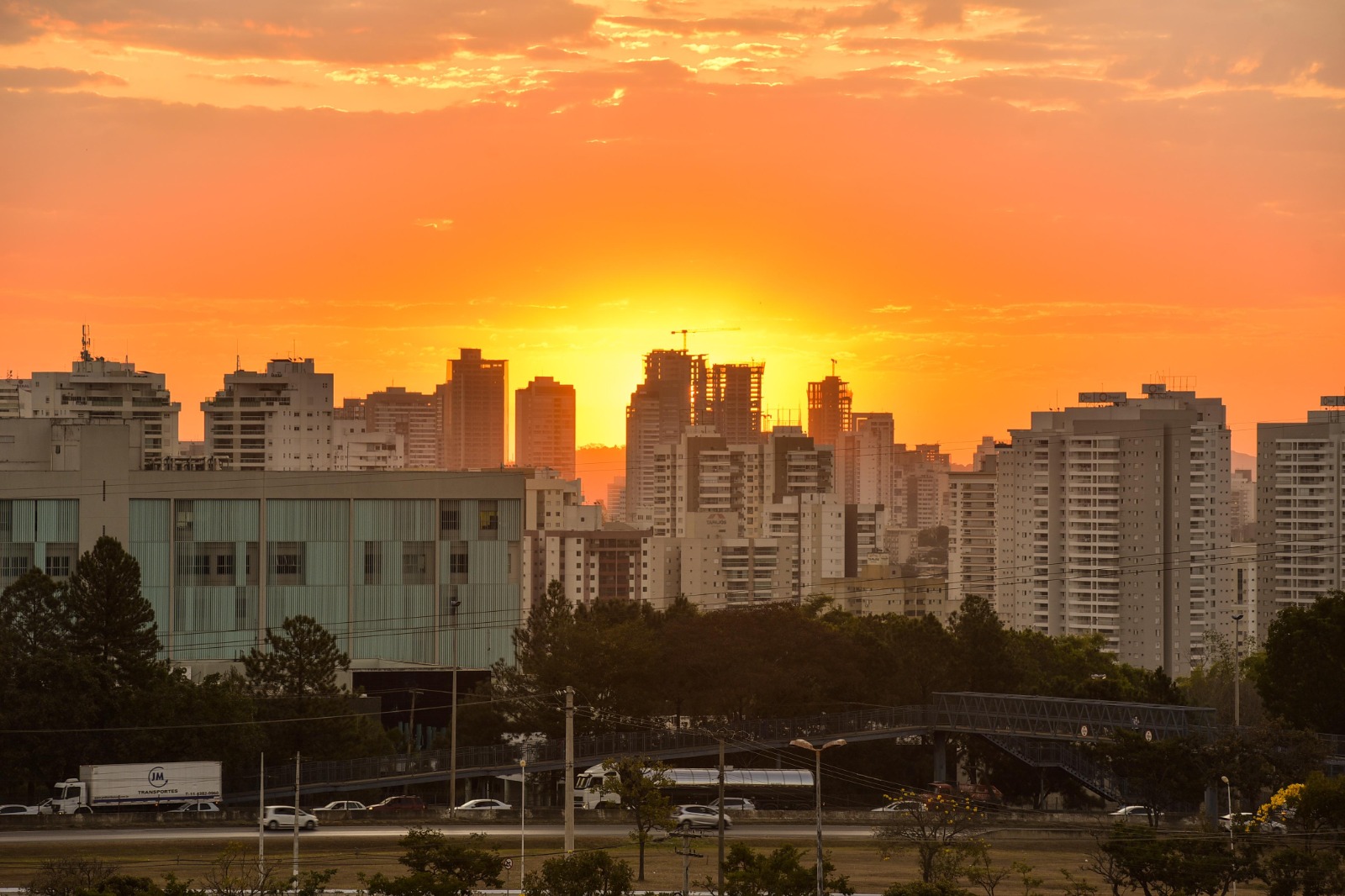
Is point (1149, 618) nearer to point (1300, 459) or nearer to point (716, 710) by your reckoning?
point (1300, 459)

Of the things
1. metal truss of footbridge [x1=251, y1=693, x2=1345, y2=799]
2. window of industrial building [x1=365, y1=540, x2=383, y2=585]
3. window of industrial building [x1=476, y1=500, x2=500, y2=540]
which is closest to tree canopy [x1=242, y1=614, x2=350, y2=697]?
metal truss of footbridge [x1=251, y1=693, x2=1345, y2=799]

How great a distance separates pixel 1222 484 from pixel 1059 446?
13675 mm

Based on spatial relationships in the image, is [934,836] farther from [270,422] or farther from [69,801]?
[270,422]

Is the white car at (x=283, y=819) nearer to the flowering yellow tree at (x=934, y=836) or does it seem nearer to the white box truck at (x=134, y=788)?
the white box truck at (x=134, y=788)

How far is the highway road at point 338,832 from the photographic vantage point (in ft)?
146

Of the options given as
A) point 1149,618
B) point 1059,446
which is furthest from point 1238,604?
point 1059,446

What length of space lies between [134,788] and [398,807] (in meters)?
7.63

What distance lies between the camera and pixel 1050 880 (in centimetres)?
4034

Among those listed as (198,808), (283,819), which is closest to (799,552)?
(198,808)

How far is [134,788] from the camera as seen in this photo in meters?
48.7

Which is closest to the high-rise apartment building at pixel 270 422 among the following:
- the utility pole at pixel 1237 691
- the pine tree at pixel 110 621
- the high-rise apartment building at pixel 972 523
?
the high-rise apartment building at pixel 972 523

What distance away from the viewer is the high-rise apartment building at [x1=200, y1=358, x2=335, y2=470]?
161125mm

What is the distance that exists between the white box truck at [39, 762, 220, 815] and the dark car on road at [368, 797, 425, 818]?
4.67 m

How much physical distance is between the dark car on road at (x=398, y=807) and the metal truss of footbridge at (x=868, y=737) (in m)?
0.77
